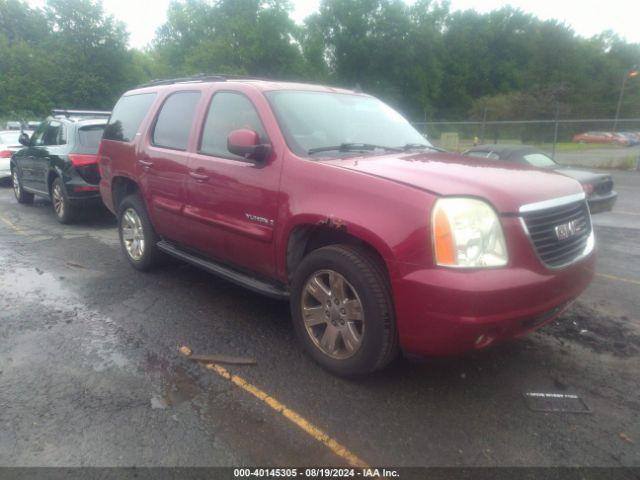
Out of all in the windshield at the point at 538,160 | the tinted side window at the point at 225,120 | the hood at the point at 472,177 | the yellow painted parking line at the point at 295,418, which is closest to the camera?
the yellow painted parking line at the point at 295,418

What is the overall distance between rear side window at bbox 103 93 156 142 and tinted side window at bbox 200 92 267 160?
128 cm

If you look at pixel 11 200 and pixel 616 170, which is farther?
pixel 616 170

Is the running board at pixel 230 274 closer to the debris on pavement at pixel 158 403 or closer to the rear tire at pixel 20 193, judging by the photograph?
the debris on pavement at pixel 158 403

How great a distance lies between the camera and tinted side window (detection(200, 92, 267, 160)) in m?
3.70

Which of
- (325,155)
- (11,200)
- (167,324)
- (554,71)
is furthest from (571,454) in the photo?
(554,71)

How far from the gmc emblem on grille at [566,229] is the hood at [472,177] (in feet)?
0.60

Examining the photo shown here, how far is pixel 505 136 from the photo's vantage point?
2194 centimetres

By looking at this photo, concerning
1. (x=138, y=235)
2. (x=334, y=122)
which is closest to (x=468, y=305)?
Answer: (x=334, y=122)

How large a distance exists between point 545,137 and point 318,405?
21685 mm

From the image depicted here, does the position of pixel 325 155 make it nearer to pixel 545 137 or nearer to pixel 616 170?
pixel 616 170

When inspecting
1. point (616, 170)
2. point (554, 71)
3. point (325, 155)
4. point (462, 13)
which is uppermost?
point (462, 13)

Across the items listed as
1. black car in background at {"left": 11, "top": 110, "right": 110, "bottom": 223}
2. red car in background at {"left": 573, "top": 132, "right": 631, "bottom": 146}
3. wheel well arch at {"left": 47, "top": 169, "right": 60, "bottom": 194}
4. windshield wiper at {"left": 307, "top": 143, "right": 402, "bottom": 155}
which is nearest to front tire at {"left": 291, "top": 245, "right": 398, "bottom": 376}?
windshield wiper at {"left": 307, "top": 143, "right": 402, "bottom": 155}

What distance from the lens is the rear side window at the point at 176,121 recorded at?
4.29 metres

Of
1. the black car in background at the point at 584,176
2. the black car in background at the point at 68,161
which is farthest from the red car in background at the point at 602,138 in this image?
the black car in background at the point at 68,161
